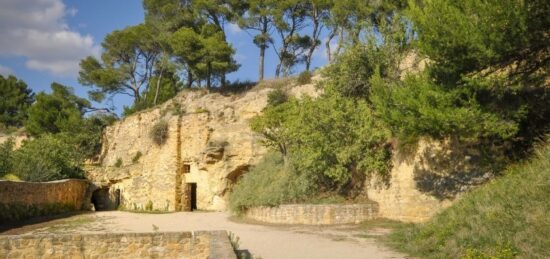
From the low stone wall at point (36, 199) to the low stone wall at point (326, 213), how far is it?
9658mm

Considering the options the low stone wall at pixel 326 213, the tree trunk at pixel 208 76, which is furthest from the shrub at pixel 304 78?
the low stone wall at pixel 326 213

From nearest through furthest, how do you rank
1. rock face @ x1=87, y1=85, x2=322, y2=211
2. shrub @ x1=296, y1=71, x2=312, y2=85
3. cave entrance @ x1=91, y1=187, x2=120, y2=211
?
rock face @ x1=87, y1=85, x2=322, y2=211, cave entrance @ x1=91, y1=187, x2=120, y2=211, shrub @ x1=296, y1=71, x2=312, y2=85

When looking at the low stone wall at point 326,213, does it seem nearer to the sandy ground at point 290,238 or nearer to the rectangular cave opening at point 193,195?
the sandy ground at point 290,238

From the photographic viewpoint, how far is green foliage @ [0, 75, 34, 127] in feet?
145

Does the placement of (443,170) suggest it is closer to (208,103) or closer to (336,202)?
(336,202)

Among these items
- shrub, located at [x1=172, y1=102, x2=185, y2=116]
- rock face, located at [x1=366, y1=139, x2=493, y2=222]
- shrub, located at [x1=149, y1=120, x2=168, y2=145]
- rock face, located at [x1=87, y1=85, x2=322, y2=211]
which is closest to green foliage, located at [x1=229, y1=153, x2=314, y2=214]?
rock face, located at [x1=366, y1=139, x2=493, y2=222]

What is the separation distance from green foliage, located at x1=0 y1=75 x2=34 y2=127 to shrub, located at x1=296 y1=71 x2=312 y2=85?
30997 millimetres

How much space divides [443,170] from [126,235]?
894 centimetres

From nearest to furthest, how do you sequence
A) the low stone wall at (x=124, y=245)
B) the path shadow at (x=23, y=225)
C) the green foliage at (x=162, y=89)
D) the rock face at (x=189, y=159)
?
the low stone wall at (x=124, y=245) → the path shadow at (x=23, y=225) → the rock face at (x=189, y=159) → the green foliage at (x=162, y=89)

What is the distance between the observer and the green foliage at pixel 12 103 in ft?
145

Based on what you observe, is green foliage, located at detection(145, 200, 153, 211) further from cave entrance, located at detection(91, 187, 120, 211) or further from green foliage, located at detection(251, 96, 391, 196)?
green foliage, located at detection(251, 96, 391, 196)

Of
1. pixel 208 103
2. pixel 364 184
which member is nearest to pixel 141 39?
pixel 208 103

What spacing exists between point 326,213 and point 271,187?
119 inches

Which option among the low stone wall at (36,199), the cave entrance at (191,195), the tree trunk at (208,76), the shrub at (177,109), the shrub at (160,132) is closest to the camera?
the low stone wall at (36,199)
